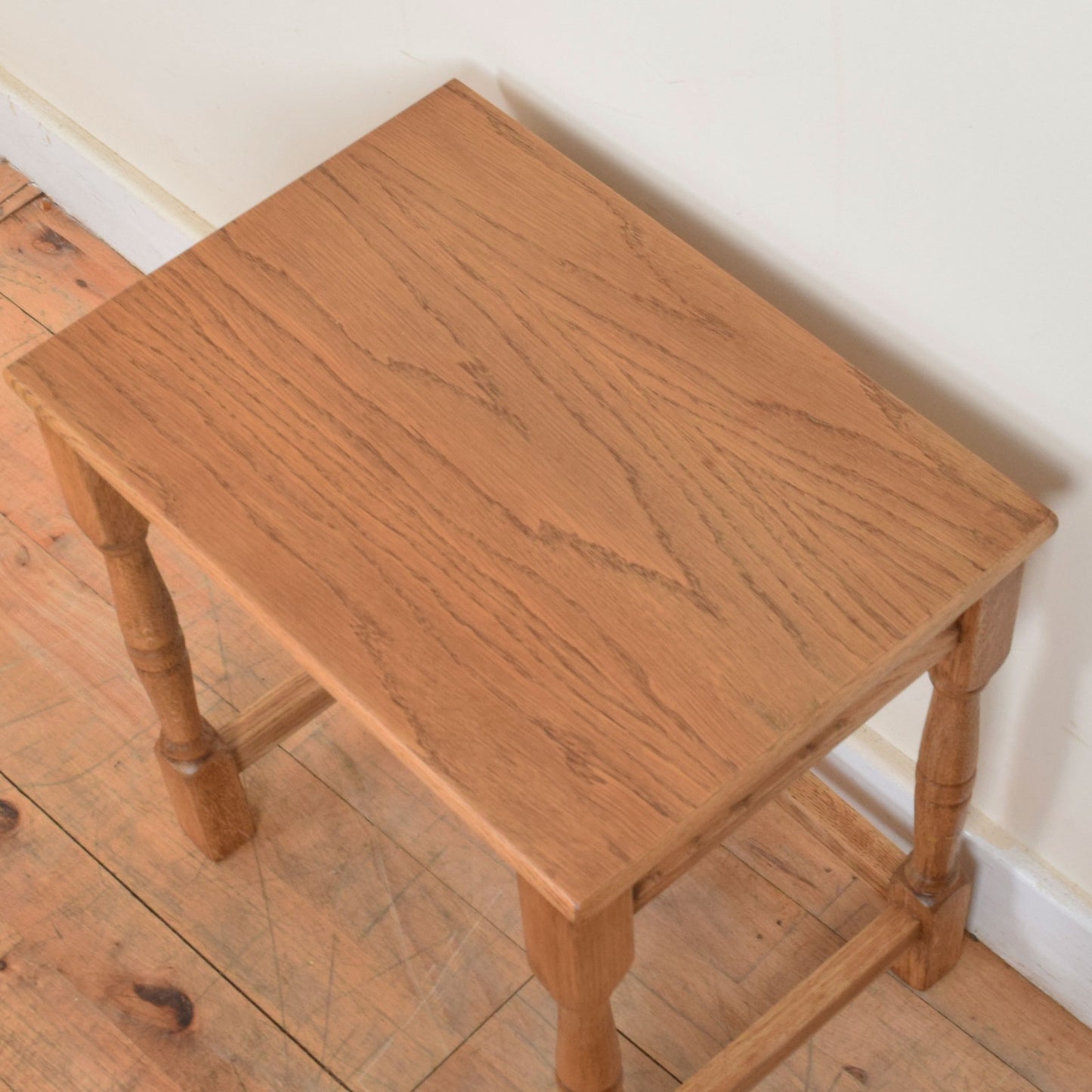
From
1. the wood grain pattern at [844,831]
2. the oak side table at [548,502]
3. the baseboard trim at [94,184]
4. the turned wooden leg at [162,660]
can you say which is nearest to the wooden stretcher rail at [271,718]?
the turned wooden leg at [162,660]

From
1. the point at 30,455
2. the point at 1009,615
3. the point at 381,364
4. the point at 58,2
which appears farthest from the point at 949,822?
the point at 58,2

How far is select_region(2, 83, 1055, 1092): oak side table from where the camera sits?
84 centimetres

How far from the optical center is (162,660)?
1214 mm

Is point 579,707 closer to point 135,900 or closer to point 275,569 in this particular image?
point 275,569

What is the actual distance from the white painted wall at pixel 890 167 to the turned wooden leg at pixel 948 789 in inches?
2.8

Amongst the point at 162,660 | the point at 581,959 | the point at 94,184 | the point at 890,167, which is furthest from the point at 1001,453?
the point at 94,184

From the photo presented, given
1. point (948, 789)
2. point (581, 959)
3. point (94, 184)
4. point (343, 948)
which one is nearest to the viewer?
point (581, 959)

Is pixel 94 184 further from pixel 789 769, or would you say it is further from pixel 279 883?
pixel 789 769

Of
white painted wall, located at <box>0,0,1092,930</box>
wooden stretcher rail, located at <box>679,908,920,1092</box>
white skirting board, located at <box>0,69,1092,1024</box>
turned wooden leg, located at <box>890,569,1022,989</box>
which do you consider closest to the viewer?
Answer: white painted wall, located at <box>0,0,1092,930</box>

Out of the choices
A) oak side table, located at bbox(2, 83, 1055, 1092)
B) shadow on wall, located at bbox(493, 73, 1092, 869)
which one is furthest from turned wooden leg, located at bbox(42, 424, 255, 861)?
shadow on wall, located at bbox(493, 73, 1092, 869)

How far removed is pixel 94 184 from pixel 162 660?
78 centimetres

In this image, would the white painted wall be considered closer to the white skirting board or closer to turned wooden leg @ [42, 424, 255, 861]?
the white skirting board

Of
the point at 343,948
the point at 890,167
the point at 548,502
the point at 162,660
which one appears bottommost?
the point at 343,948

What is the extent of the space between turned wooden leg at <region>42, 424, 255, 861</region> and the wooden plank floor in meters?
0.05
